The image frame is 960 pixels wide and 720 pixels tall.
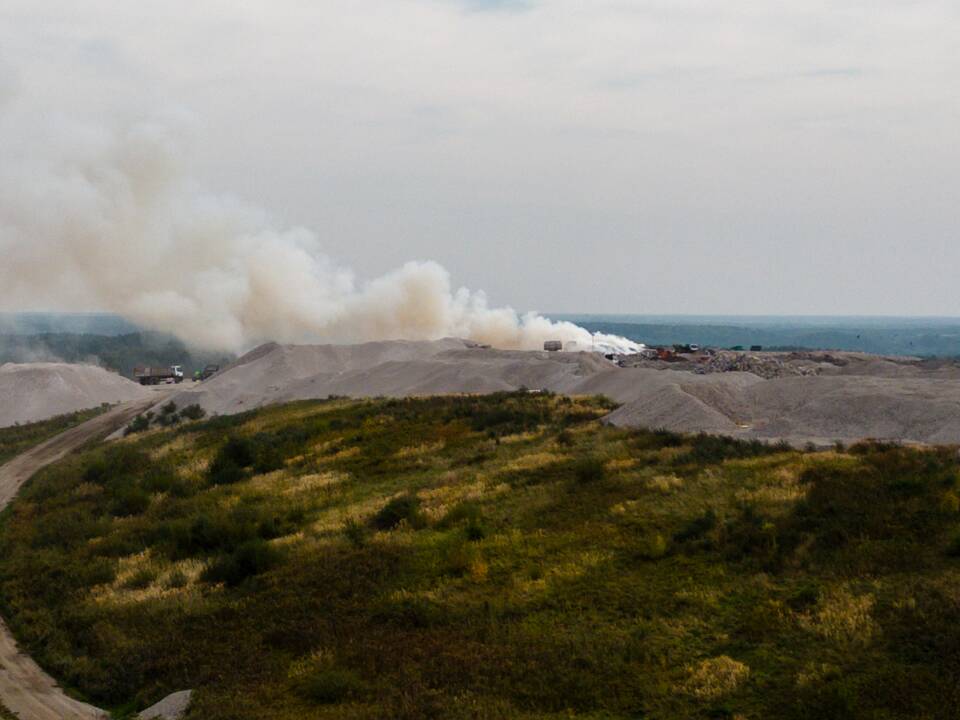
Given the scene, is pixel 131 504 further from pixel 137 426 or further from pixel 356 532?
pixel 137 426

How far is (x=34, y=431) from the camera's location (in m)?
64.4

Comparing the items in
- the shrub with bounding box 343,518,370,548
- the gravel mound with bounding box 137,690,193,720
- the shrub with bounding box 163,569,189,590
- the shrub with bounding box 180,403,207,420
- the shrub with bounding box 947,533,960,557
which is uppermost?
the shrub with bounding box 947,533,960,557

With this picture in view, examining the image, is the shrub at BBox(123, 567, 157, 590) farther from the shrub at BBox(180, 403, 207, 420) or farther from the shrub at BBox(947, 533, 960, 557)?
the shrub at BBox(180, 403, 207, 420)

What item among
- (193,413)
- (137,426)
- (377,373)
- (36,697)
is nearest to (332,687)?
(36,697)

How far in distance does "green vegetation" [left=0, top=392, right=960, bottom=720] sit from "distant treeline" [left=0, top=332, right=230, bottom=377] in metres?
115

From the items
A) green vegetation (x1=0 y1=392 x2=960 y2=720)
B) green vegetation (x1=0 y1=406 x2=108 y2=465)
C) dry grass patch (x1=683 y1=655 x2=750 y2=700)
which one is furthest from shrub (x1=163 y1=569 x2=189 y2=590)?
green vegetation (x1=0 y1=406 x2=108 y2=465)

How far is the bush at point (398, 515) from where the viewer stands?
2355 centimetres

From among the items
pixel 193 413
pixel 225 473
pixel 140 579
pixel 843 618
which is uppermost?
pixel 843 618

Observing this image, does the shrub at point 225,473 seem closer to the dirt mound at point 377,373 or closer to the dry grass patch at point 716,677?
the dry grass patch at point 716,677

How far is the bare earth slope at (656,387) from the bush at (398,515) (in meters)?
13.8

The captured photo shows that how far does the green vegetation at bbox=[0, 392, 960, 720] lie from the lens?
13.9 metres

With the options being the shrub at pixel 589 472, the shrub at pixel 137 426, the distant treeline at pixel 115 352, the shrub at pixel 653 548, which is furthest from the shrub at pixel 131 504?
the distant treeline at pixel 115 352

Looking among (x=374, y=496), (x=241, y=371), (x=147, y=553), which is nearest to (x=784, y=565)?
(x=374, y=496)

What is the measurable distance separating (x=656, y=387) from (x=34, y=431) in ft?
146
